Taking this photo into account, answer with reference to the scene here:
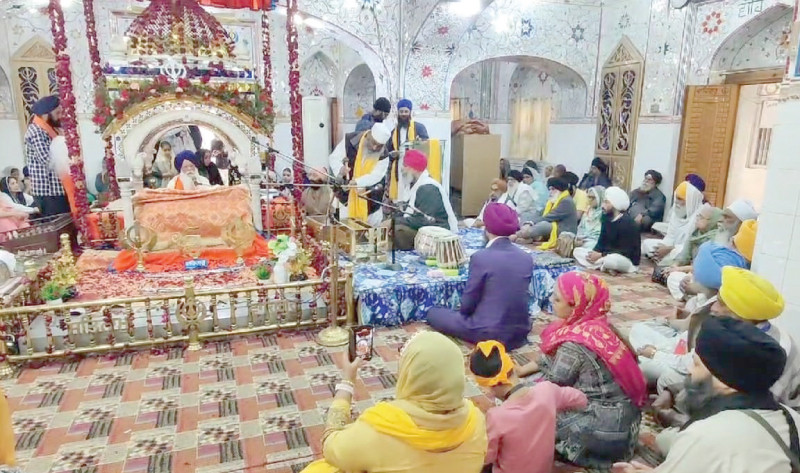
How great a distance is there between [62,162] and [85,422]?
180 inches

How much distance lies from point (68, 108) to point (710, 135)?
8323mm

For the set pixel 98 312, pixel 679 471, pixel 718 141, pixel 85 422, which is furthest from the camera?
pixel 718 141

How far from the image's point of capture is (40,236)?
6.02 m

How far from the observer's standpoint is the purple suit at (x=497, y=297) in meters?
3.43

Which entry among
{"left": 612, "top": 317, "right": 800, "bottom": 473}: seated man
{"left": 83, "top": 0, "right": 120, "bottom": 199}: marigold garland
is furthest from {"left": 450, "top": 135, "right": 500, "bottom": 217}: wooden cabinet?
{"left": 612, "top": 317, "right": 800, "bottom": 473}: seated man

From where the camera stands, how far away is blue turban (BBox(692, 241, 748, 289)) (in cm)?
294

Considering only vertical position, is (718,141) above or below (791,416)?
above

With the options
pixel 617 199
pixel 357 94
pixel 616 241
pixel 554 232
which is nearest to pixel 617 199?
pixel 617 199

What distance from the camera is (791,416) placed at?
58.4 inches

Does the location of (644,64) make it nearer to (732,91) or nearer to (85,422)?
(732,91)

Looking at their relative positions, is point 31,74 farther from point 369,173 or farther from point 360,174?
point 369,173

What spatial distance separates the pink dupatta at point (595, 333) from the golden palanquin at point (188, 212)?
4.10 m

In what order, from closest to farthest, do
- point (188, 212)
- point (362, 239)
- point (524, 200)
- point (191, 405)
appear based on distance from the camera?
point (191, 405), point (362, 239), point (188, 212), point (524, 200)

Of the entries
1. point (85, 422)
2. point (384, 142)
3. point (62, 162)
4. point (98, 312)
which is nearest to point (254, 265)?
point (98, 312)
